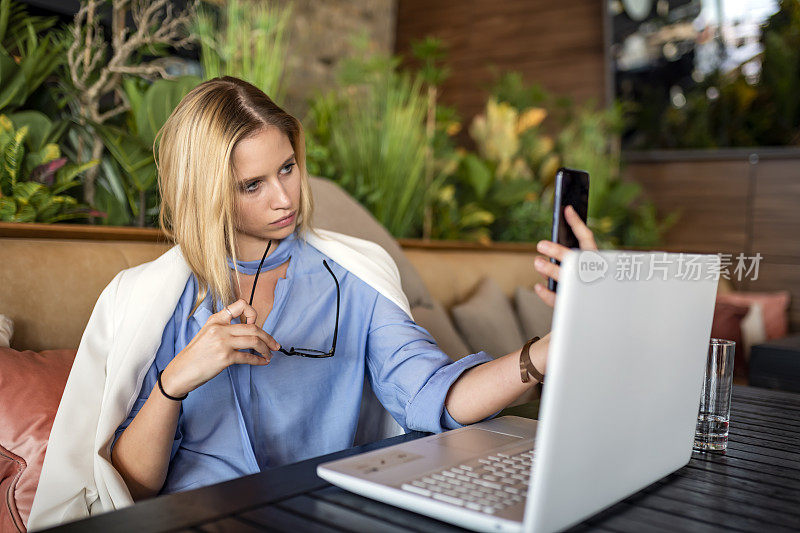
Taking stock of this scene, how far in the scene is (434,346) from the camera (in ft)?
4.56

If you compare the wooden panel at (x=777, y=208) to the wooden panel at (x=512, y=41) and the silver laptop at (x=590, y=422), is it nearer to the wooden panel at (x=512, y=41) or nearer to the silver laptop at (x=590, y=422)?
the wooden panel at (x=512, y=41)

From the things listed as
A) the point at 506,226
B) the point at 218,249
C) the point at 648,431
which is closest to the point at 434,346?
the point at 218,249

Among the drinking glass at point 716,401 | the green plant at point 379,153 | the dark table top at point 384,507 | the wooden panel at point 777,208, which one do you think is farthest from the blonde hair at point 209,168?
the wooden panel at point 777,208

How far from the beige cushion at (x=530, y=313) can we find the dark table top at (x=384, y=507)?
2088 mm

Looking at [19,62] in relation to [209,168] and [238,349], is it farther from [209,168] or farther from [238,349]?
[238,349]

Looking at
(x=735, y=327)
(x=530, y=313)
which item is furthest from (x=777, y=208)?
(x=530, y=313)

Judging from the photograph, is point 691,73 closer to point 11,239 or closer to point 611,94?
point 611,94

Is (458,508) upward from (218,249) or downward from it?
downward

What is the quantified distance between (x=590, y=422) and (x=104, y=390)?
935 millimetres

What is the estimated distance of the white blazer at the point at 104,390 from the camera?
1.23 metres

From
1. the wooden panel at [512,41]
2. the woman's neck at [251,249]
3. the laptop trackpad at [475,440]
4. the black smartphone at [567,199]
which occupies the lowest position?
the laptop trackpad at [475,440]

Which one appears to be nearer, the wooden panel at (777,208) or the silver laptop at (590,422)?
the silver laptop at (590,422)

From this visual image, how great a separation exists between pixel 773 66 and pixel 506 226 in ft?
8.19

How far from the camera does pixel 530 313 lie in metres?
3.19
